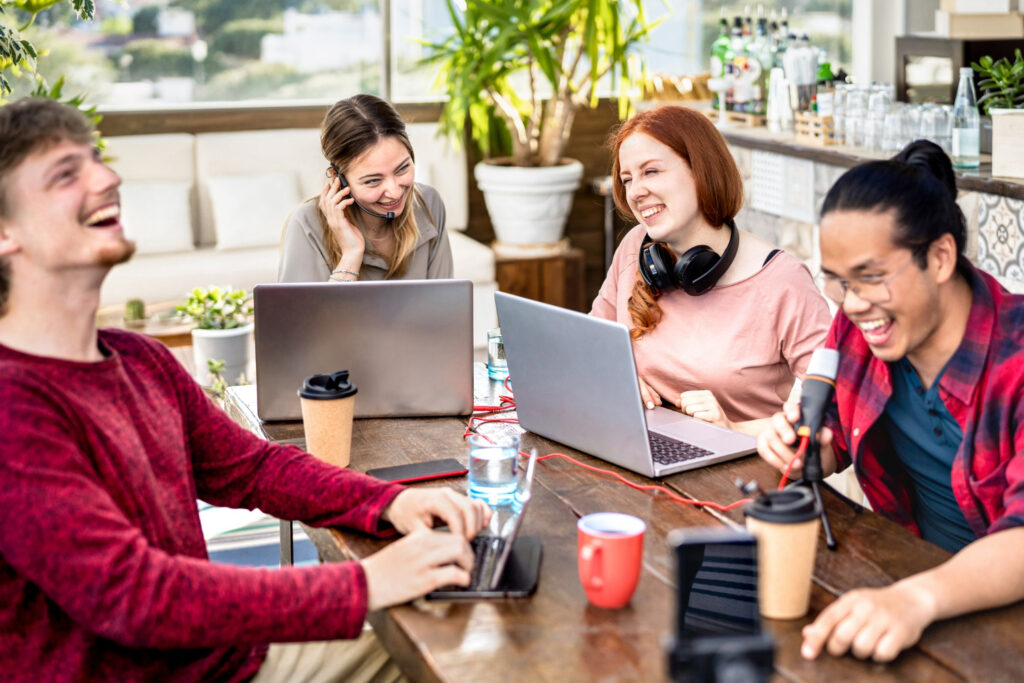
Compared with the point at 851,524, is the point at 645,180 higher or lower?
higher

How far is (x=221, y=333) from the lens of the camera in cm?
339

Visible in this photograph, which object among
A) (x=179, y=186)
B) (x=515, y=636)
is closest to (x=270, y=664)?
(x=515, y=636)

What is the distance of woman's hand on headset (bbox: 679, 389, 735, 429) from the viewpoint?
73.9 inches

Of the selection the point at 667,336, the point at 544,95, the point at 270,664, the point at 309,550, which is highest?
the point at 544,95

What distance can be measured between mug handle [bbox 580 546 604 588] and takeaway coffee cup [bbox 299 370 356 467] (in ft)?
1.85

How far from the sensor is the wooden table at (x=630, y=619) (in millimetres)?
1096

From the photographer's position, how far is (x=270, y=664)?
145 centimetres

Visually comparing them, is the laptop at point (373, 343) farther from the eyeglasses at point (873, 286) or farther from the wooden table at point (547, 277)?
the wooden table at point (547, 277)

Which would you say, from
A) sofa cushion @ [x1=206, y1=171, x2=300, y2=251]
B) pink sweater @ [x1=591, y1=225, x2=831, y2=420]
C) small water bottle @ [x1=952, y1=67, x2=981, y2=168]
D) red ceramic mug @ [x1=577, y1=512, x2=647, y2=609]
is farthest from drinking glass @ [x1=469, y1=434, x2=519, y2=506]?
sofa cushion @ [x1=206, y1=171, x2=300, y2=251]

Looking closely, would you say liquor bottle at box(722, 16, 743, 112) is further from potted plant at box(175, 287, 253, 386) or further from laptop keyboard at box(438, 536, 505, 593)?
laptop keyboard at box(438, 536, 505, 593)

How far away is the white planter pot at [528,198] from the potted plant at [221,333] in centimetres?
181

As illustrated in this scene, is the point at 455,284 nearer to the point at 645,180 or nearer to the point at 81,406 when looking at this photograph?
the point at 645,180

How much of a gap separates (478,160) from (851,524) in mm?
4300

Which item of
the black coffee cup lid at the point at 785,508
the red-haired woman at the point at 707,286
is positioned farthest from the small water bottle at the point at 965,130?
the black coffee cup lid at the point at 785,508
